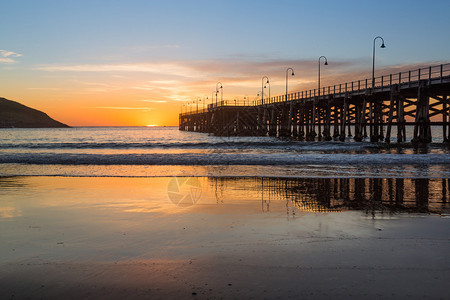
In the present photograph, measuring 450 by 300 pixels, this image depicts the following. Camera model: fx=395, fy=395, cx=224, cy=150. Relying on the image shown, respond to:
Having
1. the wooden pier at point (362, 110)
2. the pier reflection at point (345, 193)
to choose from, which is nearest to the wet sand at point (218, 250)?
the pier reflection at point (345, 193)

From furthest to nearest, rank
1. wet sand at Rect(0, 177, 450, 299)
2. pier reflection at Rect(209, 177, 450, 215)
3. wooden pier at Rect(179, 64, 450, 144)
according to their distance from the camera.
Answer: wooden pier at Rect(179, 64, 450, 144)
pier reflection at Rect(209, 177, 450, 215)
wet sand at Rect(0, 177, 450, 299)

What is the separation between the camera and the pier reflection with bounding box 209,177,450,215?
25.7ft

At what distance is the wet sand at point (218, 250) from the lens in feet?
12.2

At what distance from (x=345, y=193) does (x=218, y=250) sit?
5.73 meters

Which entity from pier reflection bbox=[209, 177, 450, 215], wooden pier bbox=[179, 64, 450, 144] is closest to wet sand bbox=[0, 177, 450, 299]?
pier reflection bbox=[209, 177, 450, 215]

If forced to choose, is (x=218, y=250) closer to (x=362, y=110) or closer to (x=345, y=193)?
(x=345, y=193)

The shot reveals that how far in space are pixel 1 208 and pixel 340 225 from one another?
6366 mm

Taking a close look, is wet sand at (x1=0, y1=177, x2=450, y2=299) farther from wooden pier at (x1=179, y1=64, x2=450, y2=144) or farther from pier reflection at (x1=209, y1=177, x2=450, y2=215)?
wooden pier at (x1=179, y1=64, x2=450, y2=144)

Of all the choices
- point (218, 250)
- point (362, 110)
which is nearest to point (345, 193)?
point (218, 250)

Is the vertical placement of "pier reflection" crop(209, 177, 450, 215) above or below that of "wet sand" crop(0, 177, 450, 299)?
above

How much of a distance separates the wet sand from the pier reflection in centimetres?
13

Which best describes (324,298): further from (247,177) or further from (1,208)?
(247,177)

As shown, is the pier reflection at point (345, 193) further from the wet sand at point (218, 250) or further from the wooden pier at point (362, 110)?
the wooden pier at point (362, 110)

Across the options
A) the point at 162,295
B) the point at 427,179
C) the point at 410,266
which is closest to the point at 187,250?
the point at 162,295
